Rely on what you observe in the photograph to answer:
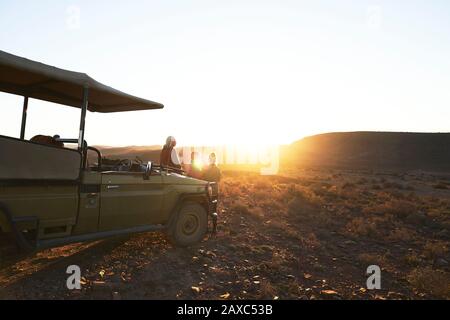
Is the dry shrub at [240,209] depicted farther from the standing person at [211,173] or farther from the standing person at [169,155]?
the standing person at [169,155]

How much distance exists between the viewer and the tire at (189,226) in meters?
6.90

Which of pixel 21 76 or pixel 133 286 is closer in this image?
pixel 133 286

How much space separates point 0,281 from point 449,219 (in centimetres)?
1369

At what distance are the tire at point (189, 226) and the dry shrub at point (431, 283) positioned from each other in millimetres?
3853

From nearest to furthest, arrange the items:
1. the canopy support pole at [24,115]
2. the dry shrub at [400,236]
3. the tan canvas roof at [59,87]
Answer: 1. the tan canvas roof at [59,87]
2. the canopy support pole at [24,115]
3. the dry shrub at [400,236]

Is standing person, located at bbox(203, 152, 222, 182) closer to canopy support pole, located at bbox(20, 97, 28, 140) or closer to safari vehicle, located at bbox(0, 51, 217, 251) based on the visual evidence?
safari vehicle, located at bbox(0, 51, 217, 251)

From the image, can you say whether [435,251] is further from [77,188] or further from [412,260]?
[77,188]

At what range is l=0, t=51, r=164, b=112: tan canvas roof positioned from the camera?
4.66 metres

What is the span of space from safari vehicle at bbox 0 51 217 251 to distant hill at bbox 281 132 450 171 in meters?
83.6

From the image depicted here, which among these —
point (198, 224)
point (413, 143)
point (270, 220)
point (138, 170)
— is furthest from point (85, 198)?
point (413, 143)

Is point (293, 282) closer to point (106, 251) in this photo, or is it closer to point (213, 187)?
point (213, 187)

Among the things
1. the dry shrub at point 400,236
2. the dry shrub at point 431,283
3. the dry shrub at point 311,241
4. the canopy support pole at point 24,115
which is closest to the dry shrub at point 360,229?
the dry shrub at point 400,236

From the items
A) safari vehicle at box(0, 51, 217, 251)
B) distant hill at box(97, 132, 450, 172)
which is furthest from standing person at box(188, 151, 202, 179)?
distant hill at box(97, 132, 450, 172)
